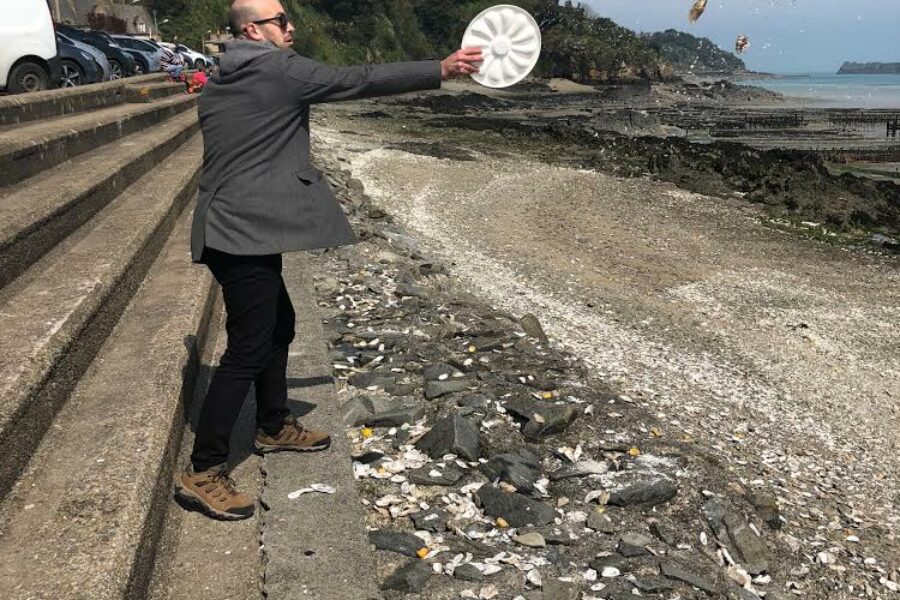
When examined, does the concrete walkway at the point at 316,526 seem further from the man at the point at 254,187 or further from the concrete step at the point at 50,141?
the concrete step at the point at 50,141

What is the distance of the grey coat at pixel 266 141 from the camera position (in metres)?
3.14

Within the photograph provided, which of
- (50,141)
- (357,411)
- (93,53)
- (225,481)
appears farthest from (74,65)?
(225,481)

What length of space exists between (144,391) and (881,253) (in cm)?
1464

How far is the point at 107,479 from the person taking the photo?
2.95 metres

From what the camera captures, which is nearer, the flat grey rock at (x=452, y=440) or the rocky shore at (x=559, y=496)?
the rocky shore at (x=559, y=496)

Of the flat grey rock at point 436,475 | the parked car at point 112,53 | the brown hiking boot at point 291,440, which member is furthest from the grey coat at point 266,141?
the parked car at point 112,53

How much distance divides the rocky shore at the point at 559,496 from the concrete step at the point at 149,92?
32.9 ft

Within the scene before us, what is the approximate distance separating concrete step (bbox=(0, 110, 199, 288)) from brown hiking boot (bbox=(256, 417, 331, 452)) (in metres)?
1.78

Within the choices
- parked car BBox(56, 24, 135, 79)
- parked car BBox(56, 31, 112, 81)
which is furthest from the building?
parked car BBox(56, 31, 112, 81)

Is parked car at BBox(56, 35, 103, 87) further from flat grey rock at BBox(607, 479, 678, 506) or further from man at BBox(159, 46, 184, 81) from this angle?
flat grey rock at BBox(607, 479, 678, 506)

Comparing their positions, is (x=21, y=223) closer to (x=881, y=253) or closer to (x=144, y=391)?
(x=144, y=391)

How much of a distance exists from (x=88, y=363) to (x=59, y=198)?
195cm

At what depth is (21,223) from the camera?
453cm

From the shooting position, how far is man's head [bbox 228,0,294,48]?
315cm
